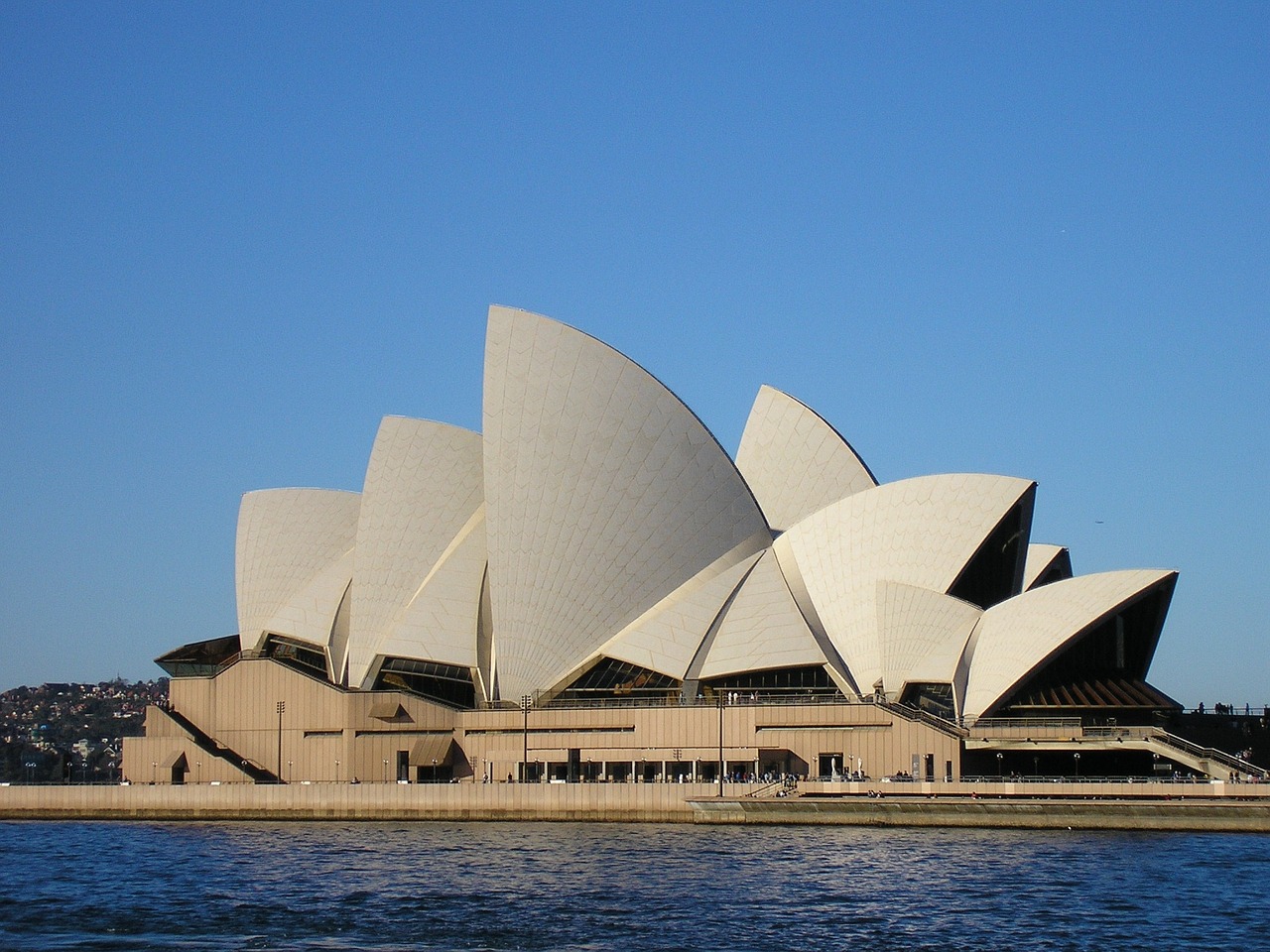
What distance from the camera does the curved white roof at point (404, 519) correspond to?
66688mm

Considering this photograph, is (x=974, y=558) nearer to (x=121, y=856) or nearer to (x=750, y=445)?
(x=750, y=445)

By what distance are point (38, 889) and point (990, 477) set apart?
35.8 meters

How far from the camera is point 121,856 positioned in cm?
4734

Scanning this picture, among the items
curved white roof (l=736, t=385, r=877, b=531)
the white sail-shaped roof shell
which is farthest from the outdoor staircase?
curved white roof (l=736, t=385, r=877, b=531)

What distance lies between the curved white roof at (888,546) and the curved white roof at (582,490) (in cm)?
413

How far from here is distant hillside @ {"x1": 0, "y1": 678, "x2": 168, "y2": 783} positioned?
128000 millimetres

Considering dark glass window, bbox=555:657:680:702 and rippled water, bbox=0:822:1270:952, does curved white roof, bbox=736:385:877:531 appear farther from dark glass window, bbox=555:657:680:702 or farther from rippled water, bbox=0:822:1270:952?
rippled water, bbox=0:822:1270:952

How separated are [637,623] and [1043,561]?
16.5 meters

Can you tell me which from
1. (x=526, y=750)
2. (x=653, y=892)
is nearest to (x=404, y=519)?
(x=526, y=750)

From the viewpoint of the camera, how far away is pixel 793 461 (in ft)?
235

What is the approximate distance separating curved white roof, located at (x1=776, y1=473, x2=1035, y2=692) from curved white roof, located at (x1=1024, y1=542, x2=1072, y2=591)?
5379 millimetres

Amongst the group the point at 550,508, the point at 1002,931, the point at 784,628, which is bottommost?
the point at 1002,931

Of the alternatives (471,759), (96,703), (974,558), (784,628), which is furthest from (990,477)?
(96,703)

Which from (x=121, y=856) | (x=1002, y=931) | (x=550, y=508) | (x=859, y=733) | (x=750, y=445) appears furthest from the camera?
(x=750, y=445)
